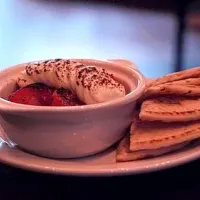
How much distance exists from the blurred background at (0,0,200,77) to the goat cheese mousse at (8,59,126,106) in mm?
397

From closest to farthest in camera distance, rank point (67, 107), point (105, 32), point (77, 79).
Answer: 1. point (67, 107)
2. point (77, 79)
3. point (105, 32)

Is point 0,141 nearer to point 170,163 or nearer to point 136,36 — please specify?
point 170,163

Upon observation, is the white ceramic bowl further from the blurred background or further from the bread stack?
the blurred background

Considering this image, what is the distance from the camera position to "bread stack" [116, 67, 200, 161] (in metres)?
0.73

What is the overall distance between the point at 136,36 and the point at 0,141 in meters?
0.80

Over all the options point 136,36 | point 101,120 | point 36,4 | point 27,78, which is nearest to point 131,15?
point 136,36

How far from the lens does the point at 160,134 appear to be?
29.2 inches

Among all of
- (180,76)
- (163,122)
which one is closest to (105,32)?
(180,76)

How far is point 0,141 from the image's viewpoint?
810 mm

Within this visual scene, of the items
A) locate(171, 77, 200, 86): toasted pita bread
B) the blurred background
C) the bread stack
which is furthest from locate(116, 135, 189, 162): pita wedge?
the blurred background

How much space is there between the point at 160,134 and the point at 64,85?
190mm

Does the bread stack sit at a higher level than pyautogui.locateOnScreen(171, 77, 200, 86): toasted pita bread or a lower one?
lower

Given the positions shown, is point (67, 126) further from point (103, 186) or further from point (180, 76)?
point (180, 76)

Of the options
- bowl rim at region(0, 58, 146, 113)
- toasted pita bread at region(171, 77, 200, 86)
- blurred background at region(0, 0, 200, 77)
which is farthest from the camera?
blurred background at region(0, 0, 200, 77)
